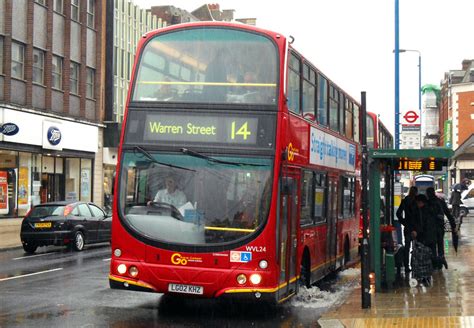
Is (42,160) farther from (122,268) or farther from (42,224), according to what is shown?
(122,268)

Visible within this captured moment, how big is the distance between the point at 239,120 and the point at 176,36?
1.80m

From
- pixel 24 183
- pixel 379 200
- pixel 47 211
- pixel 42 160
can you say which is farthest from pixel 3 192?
pixel 379 200

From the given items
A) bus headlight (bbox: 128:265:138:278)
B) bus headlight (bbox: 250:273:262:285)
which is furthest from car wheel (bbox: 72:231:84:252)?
bus headlight (bbox: 250:273:262:285)

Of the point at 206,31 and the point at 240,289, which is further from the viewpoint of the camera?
the point at 206,31

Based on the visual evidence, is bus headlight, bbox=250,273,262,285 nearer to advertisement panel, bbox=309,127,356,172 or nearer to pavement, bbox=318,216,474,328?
pavement, bbox=318,216,474,328

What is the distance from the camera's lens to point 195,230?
391 inches

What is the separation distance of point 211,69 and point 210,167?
1.50 meters

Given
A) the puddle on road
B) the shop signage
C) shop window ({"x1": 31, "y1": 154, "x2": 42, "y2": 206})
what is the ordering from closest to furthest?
the puddle on road, the shop signage, shop window ({"x1": 31, "y1": 154, "x2": 42, "y2": 206})

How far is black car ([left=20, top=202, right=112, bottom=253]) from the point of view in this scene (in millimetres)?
21553

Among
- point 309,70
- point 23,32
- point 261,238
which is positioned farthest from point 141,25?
point 261,238

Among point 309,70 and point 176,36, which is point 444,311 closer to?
point 309,70

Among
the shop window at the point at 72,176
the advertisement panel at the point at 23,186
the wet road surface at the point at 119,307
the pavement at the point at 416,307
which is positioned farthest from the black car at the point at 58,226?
the shop window at the point at 72,176

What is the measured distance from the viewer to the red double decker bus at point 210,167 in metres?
9.80

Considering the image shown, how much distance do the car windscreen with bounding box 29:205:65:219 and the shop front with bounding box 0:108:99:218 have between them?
712 centimetres
